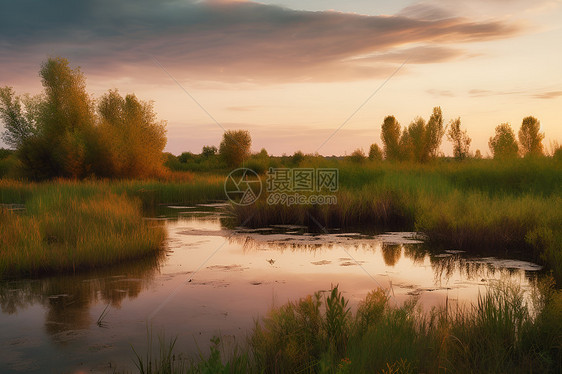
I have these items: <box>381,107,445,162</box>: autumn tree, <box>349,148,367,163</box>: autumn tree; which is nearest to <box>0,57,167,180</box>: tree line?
<box>349,148,367,163</box>: autumn tree

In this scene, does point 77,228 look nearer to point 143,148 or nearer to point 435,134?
point 143,148

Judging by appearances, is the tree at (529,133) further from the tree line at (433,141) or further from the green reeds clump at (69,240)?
the green reeds clump at (69,240)

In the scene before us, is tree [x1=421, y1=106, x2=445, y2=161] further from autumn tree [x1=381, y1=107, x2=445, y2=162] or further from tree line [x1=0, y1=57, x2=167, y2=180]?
tree line [x1=0, y1=57, x2=167, y2=180]

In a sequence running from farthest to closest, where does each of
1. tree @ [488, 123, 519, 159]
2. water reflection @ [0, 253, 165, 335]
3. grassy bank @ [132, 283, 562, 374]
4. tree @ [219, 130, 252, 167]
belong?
tree @ [219, 130, 252, 167] < tree @ [488, 123, 519, 159] < water reflection @ [0, 253, 165, 335] < grassy bank @ [132, 283, 562, 374]

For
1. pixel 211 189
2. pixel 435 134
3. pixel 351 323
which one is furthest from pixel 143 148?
pixel 351 323

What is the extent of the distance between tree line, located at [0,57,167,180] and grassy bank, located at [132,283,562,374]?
27.8m

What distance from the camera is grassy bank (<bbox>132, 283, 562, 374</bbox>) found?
4.34 meters

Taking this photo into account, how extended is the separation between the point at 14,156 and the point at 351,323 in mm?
33819

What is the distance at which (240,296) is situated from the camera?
790 centimetres

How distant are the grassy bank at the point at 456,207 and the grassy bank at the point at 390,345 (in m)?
4.05

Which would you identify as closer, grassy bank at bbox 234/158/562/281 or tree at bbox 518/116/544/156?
grassy bank at bbox 234/158/562/281

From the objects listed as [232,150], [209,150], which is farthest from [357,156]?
[209,150]

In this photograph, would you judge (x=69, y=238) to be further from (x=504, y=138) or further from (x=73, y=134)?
(x=504, y=138)

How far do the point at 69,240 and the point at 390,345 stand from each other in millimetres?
8768
